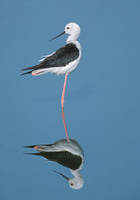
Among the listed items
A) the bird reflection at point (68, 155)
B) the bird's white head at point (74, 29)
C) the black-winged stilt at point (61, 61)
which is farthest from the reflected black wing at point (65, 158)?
the bird's white head at point (74, 29)

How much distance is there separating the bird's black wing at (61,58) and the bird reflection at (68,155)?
119 centimetres

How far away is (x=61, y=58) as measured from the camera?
553 cm

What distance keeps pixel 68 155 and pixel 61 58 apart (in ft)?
5.41

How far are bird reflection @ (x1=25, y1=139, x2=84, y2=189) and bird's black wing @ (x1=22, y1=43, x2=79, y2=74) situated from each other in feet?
3.92

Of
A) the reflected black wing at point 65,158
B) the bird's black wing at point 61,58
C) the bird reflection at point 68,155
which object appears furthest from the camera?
the bird's black wing at point 61,58

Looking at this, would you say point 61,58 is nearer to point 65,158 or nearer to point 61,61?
point 61,61

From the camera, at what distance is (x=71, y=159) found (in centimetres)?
420

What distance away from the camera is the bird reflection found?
3865mm

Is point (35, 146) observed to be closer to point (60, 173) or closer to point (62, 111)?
point (60, 173)

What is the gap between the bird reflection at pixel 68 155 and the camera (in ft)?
12.7

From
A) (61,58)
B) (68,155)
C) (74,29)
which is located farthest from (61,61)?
(68,155)

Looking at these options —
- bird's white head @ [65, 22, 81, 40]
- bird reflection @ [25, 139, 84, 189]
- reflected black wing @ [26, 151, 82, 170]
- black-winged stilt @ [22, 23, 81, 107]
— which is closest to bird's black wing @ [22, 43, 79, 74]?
black-winged stilt @ [22, 23, 81, 107]

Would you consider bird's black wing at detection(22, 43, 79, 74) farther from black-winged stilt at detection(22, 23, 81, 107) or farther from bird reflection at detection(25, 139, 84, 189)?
bird reflection at detection(25, 139, 84, 189)

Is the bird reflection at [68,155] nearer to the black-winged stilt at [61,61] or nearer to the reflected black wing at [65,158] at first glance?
the reflected black wing at [65,158]
